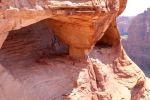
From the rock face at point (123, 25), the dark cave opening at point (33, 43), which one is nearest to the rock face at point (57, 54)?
the dark cave opening at point (33, 43)

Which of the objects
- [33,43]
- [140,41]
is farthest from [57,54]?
[140,41]

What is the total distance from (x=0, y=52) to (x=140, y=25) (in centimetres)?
2307

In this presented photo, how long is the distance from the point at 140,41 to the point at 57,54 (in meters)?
A: 21.3

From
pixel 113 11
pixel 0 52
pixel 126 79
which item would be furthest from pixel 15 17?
pixel 126 79

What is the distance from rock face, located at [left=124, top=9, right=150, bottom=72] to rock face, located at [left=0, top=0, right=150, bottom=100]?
19.5m

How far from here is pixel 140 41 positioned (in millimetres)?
27109

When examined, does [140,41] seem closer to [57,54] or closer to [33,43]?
[57,54]

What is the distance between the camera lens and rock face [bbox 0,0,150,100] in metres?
4.83

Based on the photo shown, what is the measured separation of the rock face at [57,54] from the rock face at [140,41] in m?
19.5

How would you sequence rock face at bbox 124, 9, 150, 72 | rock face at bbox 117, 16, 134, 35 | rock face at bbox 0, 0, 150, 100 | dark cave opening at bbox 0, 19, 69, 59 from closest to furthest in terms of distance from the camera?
rock face at bbox 0, 0, 150, 100
dark cave opening at bbox 0, 19, 69, 59
rock face at bbox 124, 9, 150, 72
rock face at bbox 117, 16, 134, 35

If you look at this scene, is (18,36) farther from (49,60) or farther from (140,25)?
(140,25)

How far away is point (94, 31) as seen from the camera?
5.84 meters

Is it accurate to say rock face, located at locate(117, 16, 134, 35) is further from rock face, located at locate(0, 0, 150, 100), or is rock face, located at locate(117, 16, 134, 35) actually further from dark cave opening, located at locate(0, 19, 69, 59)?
rock face, located at locate(0, 0, 150, 100)

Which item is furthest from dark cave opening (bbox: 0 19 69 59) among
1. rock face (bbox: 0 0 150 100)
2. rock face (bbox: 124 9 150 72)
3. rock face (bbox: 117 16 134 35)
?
rock face (bbox: 117 16 134 35)
